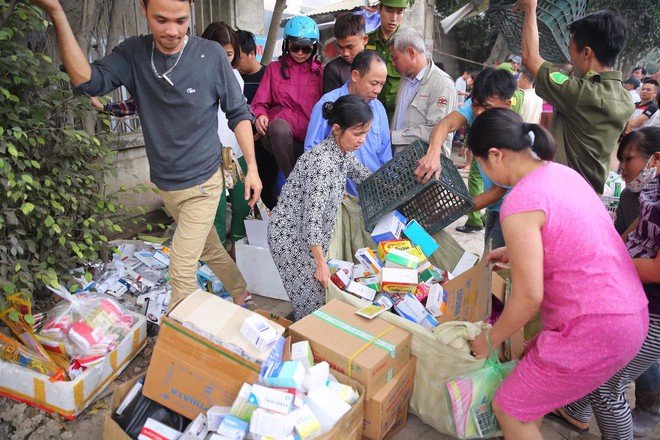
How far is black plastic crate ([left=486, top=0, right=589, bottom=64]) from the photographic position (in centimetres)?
258

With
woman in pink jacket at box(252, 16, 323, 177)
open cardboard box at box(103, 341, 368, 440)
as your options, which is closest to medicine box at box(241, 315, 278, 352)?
open cardboard box at box(103, 341, 368, 440)

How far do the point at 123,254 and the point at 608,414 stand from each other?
3334mm

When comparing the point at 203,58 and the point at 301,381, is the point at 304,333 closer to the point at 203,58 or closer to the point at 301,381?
the point at 301,381

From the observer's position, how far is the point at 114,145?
4.25 metres

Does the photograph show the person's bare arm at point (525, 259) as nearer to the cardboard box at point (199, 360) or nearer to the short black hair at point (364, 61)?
the cardboard box at point (199, 360)

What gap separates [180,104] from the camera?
7.72ft

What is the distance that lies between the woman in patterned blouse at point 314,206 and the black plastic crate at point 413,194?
0.89 ft

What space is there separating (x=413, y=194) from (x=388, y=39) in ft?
5.76

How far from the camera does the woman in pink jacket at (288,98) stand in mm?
3377

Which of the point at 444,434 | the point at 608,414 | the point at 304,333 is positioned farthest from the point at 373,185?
the point at 608,414

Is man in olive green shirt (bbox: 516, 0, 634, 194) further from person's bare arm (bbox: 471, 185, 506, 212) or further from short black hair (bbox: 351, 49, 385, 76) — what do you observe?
short black hair (bbox: 351, 49, 385, 76)

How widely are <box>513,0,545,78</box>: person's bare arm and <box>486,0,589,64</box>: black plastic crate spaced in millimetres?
358

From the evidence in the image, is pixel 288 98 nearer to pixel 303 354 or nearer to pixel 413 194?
pixel 413 194

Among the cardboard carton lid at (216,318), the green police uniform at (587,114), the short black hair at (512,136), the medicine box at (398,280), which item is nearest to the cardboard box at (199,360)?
the cardboard carton lid at (216,318)
